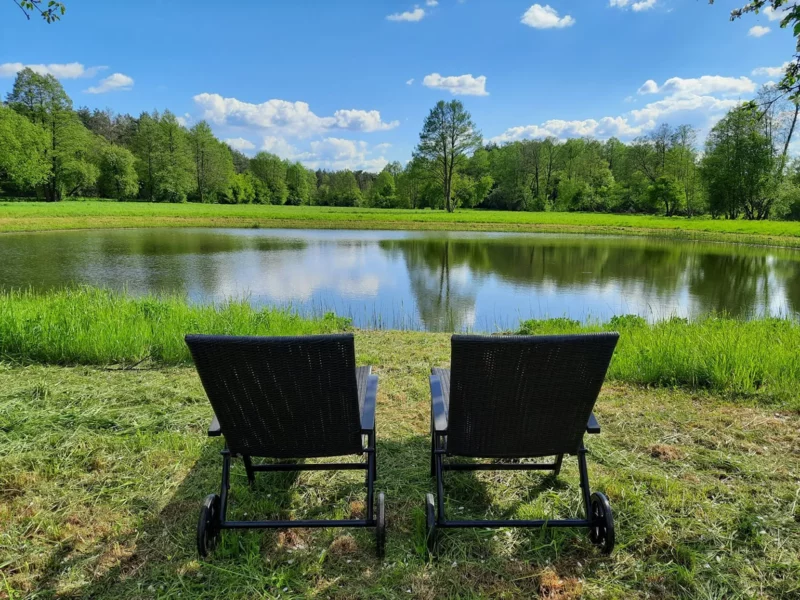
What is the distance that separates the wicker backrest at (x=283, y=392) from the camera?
2.06 m

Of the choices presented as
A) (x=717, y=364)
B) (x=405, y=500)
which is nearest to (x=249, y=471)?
(x=405, y=500)

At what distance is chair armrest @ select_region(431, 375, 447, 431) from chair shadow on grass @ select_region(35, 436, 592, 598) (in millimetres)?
530

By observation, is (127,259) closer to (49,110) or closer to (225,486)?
(225,486)

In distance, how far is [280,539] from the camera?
2348 mm

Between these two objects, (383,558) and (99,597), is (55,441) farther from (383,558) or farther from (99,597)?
(383,558)

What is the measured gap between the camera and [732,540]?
2.29 meters

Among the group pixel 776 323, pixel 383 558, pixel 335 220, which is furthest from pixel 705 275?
pixel 335 220

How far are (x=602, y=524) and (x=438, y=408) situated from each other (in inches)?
38.8

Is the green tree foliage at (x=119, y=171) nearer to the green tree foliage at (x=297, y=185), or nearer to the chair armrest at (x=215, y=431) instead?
the green tree foliage at (x=297, y=185)

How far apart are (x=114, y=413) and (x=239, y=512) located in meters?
1.78

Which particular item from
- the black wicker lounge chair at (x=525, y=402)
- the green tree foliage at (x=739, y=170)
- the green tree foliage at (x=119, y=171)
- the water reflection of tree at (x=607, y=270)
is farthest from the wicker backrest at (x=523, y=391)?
the green tree foliage at (x=119, y=171)

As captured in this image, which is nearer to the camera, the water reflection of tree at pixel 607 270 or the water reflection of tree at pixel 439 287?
the water reflection of tree at pixel 439 287

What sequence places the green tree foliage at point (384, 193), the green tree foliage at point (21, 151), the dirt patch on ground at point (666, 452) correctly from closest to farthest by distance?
the dirt patch on ground at point (666, 452), the green tree foliage at point (21, 151), the green tree foliage at point (384, 193)

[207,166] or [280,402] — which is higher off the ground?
[207,166]
